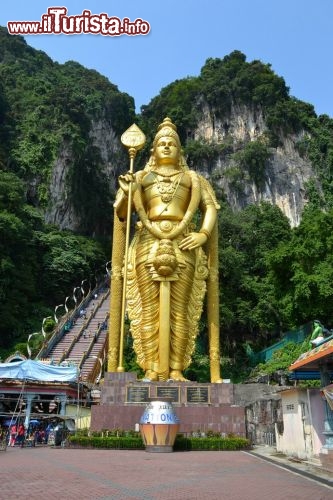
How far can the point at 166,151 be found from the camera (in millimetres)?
12078

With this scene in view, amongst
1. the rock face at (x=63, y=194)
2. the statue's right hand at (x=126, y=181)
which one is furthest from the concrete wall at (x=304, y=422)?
the rock face at (x=63, y=194)

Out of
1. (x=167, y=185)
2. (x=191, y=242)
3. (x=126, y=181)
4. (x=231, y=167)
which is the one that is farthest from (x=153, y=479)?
(x=231, y=167)

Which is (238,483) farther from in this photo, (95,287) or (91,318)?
(95,287)

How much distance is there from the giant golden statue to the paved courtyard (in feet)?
13.0

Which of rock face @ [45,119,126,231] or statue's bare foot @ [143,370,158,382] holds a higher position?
rock face @ [45,119,126,231]

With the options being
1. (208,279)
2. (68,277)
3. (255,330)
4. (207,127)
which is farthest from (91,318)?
(207,127)

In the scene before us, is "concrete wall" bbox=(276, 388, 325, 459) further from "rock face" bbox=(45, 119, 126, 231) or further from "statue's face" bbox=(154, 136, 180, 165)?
"rock face" bbox=(45, 119, 126, 231)

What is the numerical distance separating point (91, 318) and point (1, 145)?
599 inches

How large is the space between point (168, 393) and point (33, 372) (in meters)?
4.46

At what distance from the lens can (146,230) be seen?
11773mm

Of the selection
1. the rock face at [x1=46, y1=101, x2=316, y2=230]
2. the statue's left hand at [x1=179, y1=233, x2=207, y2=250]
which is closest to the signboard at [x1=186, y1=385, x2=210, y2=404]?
the statue's left hand at [x1=179, y1=233, x2=207, y2=250]

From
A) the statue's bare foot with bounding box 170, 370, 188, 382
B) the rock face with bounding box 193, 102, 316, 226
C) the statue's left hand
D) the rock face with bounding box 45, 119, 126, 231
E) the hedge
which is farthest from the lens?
the rock face with bounding box 193, 102, 316, 226

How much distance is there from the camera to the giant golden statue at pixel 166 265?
11031 millimetres

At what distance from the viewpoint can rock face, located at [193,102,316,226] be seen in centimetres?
3688
